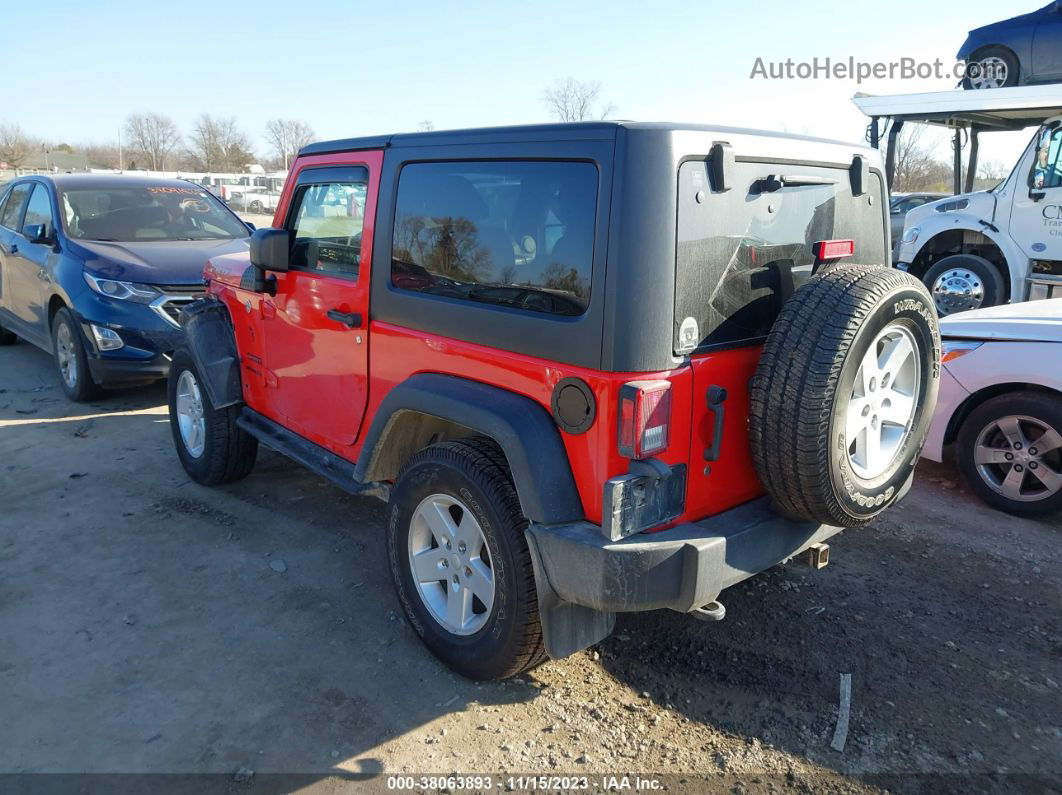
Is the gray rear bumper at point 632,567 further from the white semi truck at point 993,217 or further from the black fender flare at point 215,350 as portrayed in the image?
the white semi truck at point 993,217

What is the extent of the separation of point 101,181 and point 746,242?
22.0 feet

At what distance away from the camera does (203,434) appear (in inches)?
188

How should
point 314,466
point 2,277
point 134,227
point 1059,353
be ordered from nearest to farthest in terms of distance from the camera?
point 314,466 → point 1059,353 → point 134,227 → point 2,277

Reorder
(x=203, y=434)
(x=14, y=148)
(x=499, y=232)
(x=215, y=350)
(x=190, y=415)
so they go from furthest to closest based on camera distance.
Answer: (x=14, y=148)
(x=190, y=415)
(x=203, y=434)
(x=215, y=350)
(x=499, y=232)

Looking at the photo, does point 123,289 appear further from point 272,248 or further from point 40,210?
point 272,248

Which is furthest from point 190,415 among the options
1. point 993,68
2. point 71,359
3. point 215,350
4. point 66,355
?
point 993,68

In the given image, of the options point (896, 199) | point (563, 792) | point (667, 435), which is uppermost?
point (896, 199)

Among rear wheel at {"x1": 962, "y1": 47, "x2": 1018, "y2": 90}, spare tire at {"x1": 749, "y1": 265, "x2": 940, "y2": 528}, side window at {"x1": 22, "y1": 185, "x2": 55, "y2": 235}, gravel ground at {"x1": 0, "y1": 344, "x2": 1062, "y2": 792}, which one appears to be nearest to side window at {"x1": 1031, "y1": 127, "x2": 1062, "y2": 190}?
rear wheel at {"x1": 962, "y1": 47, "x2": 1018, "y2": 90}

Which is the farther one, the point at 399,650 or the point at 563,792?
the point at 399,650

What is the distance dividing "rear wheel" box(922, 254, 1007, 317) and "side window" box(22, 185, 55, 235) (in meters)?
8.76

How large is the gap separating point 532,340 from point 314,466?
5.40 feet

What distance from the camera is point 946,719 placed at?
2.78 m

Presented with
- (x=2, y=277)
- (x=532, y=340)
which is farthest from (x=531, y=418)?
(x=2, y=277)

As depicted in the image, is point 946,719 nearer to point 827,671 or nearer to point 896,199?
point 827,671
